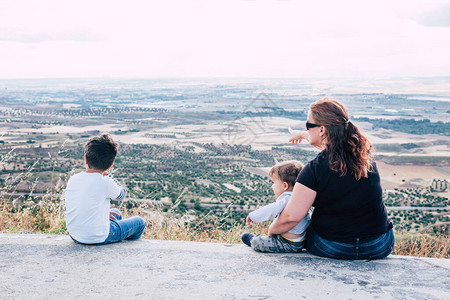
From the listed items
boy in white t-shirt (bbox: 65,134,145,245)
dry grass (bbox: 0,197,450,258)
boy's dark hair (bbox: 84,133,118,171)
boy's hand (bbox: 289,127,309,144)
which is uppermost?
boy's hand (bbox: 289,127,309,144)

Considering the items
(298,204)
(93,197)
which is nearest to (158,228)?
(93,197)

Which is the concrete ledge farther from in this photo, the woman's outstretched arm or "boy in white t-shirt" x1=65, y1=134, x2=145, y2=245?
the woman's outstretched arm

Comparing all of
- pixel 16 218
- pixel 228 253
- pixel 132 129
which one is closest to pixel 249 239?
pixel 228 253

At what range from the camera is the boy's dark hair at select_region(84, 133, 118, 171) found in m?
3.10

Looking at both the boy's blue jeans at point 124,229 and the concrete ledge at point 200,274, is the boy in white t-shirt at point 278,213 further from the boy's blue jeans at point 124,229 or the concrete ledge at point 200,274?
the boy's blue jeans at point 124,229

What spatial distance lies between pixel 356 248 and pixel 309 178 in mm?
611

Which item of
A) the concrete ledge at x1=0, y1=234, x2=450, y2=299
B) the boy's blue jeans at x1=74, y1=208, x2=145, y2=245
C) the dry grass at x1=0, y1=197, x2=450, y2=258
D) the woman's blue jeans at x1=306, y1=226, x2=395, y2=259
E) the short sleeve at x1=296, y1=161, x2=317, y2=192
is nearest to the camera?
the concrete ledge at x1=0, y1=234, x2=450, y2=299

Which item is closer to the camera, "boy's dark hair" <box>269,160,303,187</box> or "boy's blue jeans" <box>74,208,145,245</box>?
"boy's dark hair" <box>269,160,303,187</box>

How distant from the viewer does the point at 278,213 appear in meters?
2.93

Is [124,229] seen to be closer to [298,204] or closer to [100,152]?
[100,152]

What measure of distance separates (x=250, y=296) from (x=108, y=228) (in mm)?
1381

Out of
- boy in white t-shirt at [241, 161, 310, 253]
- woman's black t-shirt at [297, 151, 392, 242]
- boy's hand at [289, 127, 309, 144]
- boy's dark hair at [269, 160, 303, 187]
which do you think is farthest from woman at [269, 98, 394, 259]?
boy's hand at [289, 127, 309, 144]

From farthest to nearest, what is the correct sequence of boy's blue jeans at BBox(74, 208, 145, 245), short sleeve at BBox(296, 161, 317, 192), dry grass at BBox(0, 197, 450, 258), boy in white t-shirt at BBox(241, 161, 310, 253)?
dry grass at BBox(0, 197, 450, 258)
boy's blue jeans at BBox(74, 208, 145, 245)
boy in white t-shirt at BBox(241, 161, 310, 253)
short sleeve at BBox(296, 161, 317, 192)

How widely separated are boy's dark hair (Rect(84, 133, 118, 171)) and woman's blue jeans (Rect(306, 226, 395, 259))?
1.70 metres
